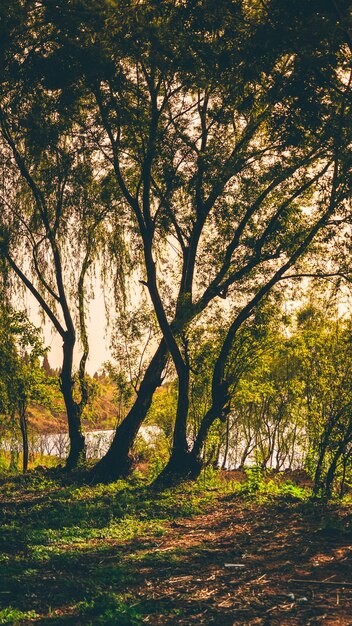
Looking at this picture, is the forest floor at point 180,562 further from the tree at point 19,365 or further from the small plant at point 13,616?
the tree at point 19,365

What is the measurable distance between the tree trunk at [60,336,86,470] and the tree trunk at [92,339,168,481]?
2.98 meters

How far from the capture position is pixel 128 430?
18.6 metres

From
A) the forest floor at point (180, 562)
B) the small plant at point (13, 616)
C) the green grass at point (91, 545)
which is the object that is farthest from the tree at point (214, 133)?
the small plant at point (13, 616)

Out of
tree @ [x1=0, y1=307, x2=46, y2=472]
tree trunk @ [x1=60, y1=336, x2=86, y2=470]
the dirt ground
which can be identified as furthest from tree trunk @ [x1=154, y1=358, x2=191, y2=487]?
tree @ [x1=0, y1=307, x2=46, y2=472]

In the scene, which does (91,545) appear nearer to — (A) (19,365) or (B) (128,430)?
(B) (128,430)

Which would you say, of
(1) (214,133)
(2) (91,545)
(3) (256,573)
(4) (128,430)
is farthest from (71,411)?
(3) (256,573)

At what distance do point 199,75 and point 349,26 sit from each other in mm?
5023

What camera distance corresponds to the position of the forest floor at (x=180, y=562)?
562cm

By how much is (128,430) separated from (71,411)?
3.61 m

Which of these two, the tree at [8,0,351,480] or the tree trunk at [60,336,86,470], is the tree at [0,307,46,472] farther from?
the tree at [8,0,351,480]

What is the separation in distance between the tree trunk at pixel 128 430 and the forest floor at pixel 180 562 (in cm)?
510

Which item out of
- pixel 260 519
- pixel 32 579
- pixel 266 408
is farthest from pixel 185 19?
pixel 266 408

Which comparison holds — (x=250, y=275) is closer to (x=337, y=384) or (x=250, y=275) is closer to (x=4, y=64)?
(x=337, y=384)

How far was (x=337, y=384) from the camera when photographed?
19.3 m
